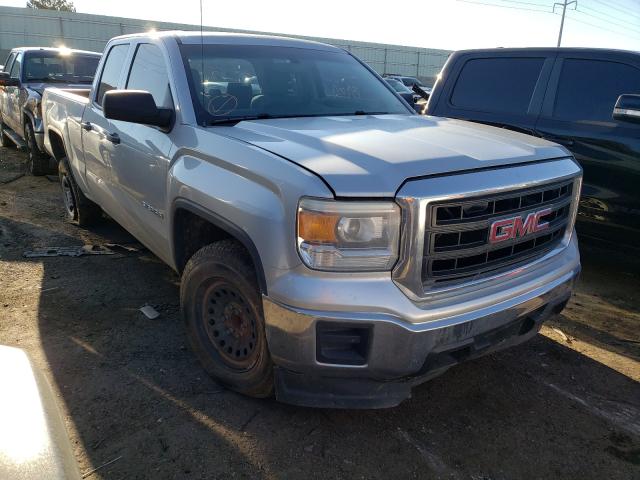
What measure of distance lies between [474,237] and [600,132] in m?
2.68

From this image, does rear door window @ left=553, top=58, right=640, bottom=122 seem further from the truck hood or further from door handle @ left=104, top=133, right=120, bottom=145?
door handle @ left=104, top=133, right=120, bottom=145

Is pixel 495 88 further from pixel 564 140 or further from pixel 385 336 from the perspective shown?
pixel 385 336

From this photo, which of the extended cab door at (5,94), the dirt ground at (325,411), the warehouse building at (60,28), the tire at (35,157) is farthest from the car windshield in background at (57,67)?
the warehouse building at (60,28)

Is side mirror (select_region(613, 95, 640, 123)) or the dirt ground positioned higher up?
side mirror (select_region(613, 95, 640, 123))

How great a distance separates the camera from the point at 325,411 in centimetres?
275

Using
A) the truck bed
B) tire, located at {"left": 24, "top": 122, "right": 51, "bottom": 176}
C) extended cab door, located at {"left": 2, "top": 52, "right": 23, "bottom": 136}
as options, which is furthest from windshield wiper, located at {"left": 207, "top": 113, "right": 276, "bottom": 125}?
extended cab door, located at {"left": 2, "top": 52, "right": 23, "bottom": 136}

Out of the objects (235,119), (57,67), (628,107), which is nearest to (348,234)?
(235,119)

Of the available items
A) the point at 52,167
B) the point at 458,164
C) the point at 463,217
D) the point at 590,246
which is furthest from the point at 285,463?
the point at 52,167

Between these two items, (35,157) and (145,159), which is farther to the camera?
(35,157)

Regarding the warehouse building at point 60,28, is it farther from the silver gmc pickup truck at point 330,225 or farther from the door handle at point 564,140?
the silver gmc pickup truck at point 330,225

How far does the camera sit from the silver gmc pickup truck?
2.09 meters

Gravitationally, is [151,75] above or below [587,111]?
above

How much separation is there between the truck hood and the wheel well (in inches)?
146

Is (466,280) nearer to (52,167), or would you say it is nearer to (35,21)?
(52,167)
